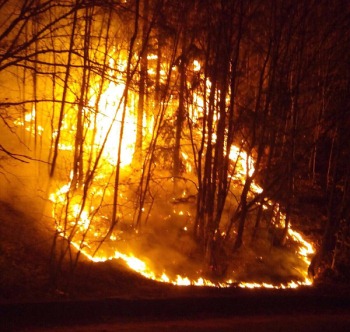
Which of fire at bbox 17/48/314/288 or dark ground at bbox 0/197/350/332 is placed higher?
fire at bbox 17/48/314/288

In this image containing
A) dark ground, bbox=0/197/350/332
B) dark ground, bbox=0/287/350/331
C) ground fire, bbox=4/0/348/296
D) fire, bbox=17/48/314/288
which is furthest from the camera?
ground fire, bbox=4/0/348/296

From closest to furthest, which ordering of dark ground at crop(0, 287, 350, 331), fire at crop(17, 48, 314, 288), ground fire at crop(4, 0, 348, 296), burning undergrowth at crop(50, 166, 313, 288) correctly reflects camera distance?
dark ground at crop(0, 287, 350, 331) → fire at crop(17, 48, 314, 288) → burning undergrowth at crop(50, 166, 313, 288) → ground fire at crop(4, 0, 348, 296)

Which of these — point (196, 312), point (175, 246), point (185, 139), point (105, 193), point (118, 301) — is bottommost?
point (196, 312)

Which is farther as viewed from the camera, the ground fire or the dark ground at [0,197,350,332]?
the ground fire

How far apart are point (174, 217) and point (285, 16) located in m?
5.19

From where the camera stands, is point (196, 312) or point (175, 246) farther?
point (175, 246)

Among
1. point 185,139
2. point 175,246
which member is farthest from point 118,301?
point 185,139

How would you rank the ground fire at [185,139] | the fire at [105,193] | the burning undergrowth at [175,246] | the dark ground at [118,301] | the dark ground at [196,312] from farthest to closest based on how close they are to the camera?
the ground fire at [185,139], the burning undergrowth at [175,246], the fire at [105,193], the dark ground at [118,301], the dark ground at [196,312]

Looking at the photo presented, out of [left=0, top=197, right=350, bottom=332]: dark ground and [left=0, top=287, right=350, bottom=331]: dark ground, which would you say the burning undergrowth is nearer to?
[left=0, top=197, right=350, bottom=332]: dark ground

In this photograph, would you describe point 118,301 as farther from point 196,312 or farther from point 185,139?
point 185,139

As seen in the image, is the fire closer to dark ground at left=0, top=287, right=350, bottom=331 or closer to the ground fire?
the ground fire

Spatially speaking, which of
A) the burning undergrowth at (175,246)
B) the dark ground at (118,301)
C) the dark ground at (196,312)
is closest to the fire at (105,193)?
the burning undergrowth at (175,246)

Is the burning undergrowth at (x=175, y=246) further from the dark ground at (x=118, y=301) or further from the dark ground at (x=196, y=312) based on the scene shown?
the dark ground at (x=196, y=312)

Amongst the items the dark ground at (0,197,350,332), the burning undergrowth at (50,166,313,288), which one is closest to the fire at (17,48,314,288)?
the burning undergrowth at (50,166,313,288)
